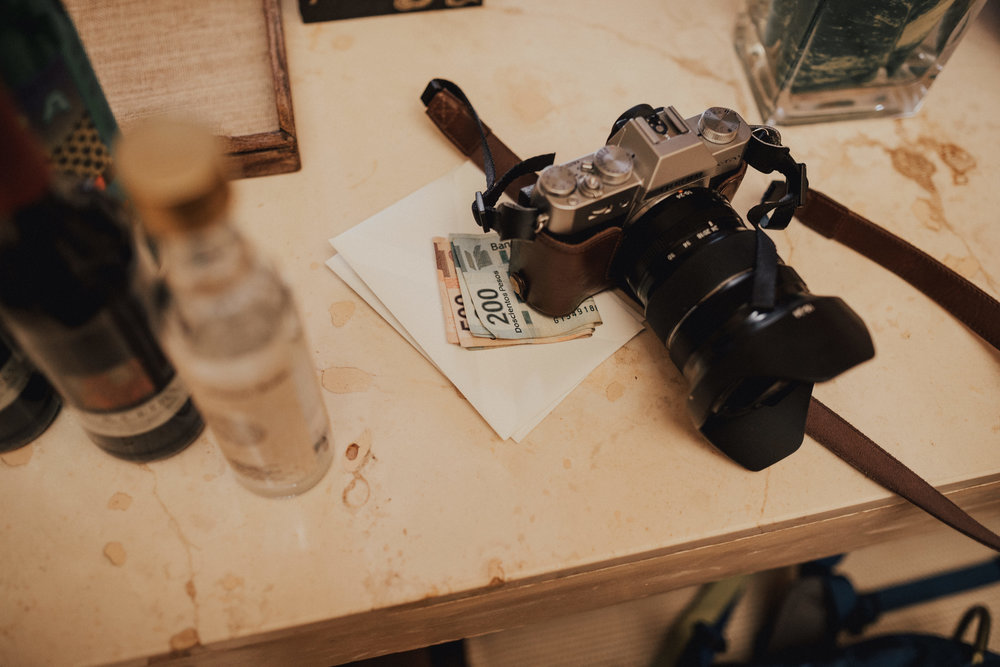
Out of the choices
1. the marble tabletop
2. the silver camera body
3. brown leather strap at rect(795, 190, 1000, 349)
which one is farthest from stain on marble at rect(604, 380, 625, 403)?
brown leather strap at rect(795, 190, 1000, 349)

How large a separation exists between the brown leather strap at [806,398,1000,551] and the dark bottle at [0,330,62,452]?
0.54 meters

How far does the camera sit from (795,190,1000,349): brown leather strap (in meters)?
0.57

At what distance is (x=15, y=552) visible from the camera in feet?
1.37

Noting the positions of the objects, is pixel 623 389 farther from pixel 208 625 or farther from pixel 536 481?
pixel 208 625

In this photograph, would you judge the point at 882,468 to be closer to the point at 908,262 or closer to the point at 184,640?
the point at 908,262

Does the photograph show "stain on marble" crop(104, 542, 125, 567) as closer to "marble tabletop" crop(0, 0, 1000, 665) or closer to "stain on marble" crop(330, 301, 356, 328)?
"marble tabletop" crop(0, 0, 1000, 665)

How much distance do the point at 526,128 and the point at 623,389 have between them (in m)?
0.30

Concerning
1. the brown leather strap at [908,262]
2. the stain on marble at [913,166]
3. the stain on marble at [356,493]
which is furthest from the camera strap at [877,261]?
the stain on marble at [356,493]

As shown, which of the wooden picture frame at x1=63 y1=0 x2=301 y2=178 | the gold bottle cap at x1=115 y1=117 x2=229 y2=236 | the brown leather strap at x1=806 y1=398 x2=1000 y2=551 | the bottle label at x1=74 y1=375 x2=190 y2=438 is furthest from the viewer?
the wooden picture frame at x1=63 y1=0 x2=301 y2=178

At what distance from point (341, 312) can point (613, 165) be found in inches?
9.6

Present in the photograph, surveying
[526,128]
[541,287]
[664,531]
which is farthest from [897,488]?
[526,128]

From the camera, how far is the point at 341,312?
0.53m

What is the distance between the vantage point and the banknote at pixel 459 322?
1.70 ft

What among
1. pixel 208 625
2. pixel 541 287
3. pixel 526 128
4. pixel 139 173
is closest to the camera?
pixel 139 173
